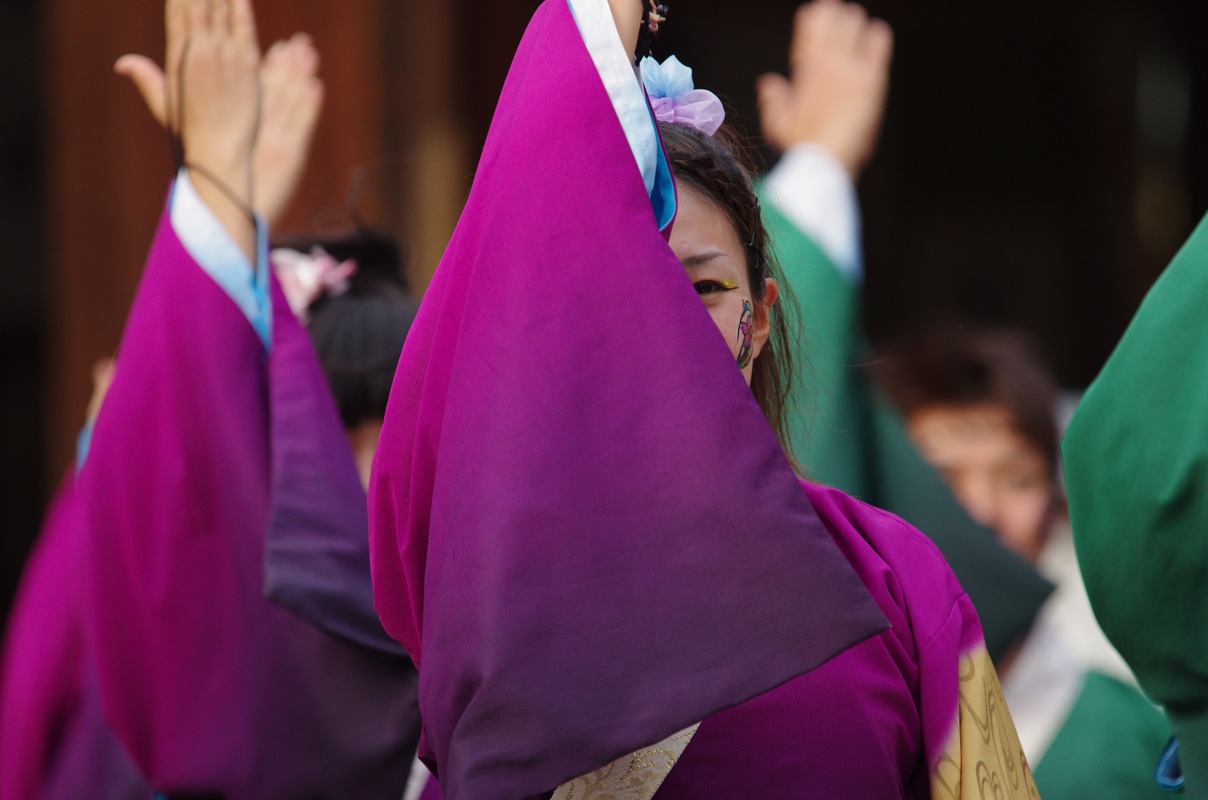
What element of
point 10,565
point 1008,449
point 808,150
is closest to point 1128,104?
point 1008,449

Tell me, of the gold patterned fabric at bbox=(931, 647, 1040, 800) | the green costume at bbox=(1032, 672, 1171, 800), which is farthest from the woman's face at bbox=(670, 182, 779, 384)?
the green costume at bbox=(1032, 672, 1171, 800)

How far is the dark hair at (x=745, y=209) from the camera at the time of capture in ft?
4.21

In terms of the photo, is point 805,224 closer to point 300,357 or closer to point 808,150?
point 808,150

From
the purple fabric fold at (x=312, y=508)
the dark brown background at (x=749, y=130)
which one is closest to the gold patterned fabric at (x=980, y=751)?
the purple fabric fold at (x=312, y=508)

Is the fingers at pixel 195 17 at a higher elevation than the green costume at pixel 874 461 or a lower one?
higher

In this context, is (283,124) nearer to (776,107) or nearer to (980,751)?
(776,107)

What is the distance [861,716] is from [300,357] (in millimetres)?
792

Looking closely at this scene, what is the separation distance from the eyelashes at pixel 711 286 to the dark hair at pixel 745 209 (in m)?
0.08

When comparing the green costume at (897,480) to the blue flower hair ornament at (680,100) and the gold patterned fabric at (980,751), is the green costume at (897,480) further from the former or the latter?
the gold patterned fabric at (980,751)

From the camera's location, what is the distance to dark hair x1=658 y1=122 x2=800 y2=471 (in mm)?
1284

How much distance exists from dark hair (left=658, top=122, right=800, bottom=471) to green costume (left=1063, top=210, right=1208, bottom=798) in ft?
0.93

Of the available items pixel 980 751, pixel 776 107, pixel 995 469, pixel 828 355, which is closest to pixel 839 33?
pixel 776 107

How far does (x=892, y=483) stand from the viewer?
2.10m

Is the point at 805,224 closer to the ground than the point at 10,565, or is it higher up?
higher up
